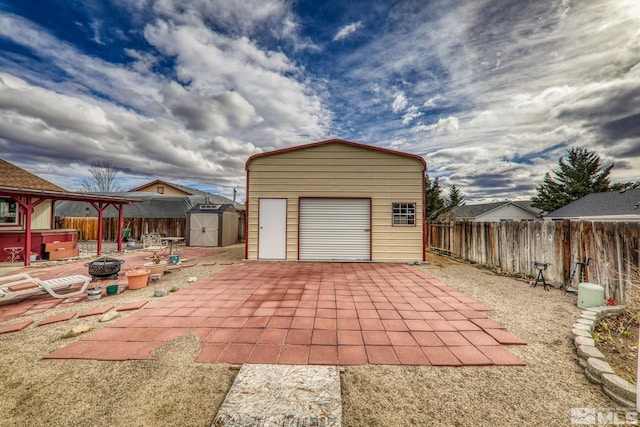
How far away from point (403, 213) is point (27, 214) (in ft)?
42.8

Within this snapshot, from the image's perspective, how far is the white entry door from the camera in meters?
8.42

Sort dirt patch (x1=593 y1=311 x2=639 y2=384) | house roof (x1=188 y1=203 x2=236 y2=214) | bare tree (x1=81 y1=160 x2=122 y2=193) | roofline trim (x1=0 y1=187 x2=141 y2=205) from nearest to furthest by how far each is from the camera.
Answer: dirt patch (x1=593 y1=311 x2=639 y2=384), roofline trim (x1=0 y1=187 x2=141 y2=205), house roof (x1=188 y1=203 x2=236 y2=214), bare tree (x1=81 y1=160 x2=122 y2=193)

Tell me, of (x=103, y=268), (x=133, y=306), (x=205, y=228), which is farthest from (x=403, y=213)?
(x=205, y=228)

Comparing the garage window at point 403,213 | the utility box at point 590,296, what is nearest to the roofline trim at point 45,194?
the garage window at point 403,213

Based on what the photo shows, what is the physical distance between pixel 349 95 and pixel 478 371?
11.1 m

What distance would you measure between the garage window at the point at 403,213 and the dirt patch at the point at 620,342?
5223mm

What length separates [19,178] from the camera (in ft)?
39.5

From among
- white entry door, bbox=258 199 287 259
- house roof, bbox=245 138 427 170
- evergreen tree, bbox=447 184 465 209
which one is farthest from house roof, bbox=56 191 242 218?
evergreen tree, bbox=447 184 465 209

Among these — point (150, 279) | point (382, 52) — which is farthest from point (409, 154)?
point (150, 279)

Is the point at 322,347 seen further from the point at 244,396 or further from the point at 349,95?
the point at 349,95

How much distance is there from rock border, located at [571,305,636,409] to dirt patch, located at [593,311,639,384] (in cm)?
9

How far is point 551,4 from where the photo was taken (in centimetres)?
593

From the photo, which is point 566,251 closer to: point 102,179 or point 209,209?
point 209,209

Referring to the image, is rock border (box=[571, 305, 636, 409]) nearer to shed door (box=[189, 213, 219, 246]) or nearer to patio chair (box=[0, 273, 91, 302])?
patio chair (box=[0, 273, 91, 302])
